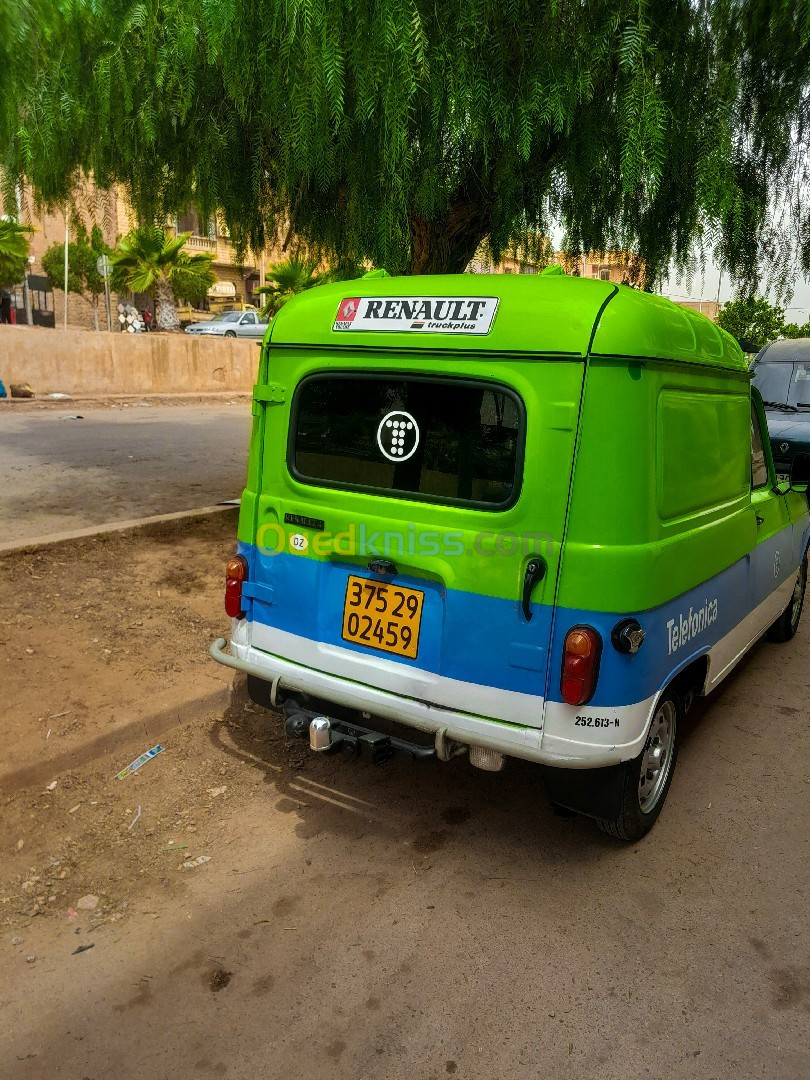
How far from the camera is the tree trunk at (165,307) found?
99.5 ft

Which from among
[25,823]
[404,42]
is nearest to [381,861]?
[25,823]

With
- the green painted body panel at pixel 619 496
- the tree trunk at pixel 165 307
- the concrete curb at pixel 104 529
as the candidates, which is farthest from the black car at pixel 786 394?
the tree trunk at pixel 165 307

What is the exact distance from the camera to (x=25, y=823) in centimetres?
356

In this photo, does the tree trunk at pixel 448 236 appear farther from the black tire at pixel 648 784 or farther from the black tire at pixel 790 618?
the black tire at pixel 648 784

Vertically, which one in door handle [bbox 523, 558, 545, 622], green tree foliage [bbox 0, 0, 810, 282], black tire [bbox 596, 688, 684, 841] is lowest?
black tire [bbox 596, 688, 684, 841]

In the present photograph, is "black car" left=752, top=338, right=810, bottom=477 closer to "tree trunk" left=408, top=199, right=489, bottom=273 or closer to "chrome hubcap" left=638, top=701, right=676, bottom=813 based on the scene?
"tree trunk" left=408, top=199, right=489, bottom=273

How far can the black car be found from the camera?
8.75 meters

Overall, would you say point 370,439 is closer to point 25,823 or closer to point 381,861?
point 381,861

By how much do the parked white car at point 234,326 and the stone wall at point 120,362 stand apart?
4469 mm

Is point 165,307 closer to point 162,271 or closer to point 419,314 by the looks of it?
point 162,271

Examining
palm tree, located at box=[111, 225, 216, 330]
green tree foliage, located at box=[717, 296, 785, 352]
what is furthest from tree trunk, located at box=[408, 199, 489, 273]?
palm tree, located at box=[111, 225, 216, 330]

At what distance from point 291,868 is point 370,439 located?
5.76ft

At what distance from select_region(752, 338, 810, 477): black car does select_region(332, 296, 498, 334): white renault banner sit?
668cm

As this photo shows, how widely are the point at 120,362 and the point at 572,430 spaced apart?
2140 cm
